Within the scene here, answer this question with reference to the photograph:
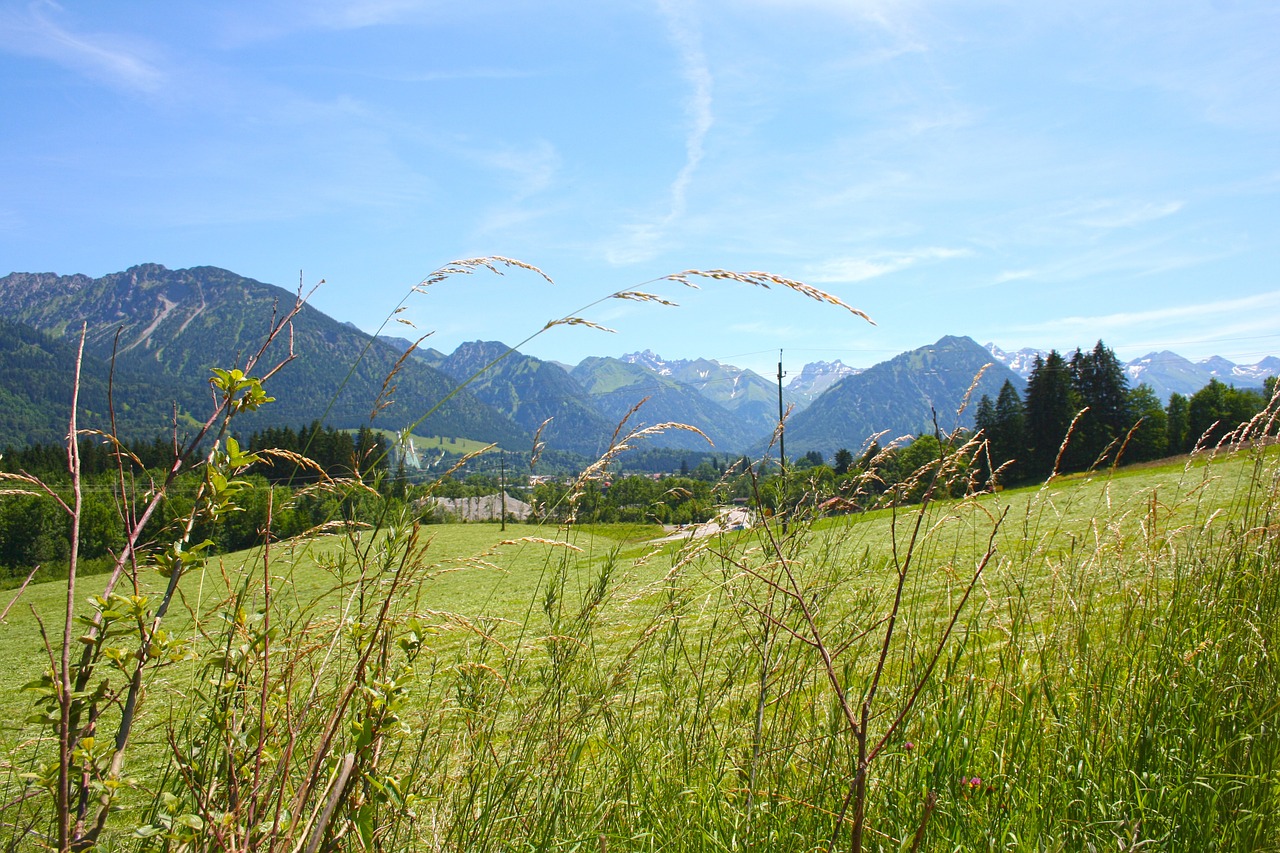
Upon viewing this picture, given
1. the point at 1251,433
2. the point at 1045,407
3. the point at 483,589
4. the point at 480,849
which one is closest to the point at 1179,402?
the point at 1045,407

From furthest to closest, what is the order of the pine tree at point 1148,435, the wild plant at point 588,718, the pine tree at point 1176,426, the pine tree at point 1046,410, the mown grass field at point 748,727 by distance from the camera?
the pine tree at point 1176,426 → the pine tree at point 1148,435 → the pine tree at point 1046,410 → the mown grass field at point 748,727 → the wild plant at point 588,718

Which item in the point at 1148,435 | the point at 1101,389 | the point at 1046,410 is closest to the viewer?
the point at 1046,410

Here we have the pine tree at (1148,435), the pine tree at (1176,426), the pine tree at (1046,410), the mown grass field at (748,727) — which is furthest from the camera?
the pine tree at (1176,426)

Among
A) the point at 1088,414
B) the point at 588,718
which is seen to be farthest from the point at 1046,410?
the point at 588,718

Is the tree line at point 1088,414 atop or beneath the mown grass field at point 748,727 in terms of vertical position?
atop

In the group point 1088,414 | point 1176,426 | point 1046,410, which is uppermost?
point 1046,410

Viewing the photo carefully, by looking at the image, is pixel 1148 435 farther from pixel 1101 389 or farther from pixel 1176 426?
pixel 1176 426

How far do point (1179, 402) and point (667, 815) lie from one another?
80978 mm

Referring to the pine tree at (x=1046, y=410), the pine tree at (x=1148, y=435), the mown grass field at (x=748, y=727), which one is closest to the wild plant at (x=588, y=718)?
the mown grass field at (x=748, y=727)

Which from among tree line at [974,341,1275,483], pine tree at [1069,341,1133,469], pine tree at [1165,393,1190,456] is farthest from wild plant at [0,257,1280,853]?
pine tree at [1165,393,1190,456]

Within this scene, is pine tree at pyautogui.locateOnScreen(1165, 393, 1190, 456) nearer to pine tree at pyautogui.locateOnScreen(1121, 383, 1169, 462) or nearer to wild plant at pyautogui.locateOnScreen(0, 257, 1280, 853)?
pine tree at pyautogui.locateOnScreen(1121, 383, 1169, 462)

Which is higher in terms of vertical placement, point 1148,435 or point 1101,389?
point 1101,389

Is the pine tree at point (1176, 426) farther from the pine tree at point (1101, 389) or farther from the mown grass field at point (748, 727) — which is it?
the mown grass field at point (748, 727)

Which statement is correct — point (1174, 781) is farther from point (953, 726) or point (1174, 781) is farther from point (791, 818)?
point (791, 818)
